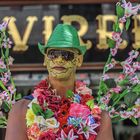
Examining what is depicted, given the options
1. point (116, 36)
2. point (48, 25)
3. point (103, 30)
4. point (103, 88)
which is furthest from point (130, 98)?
point (48, 25)

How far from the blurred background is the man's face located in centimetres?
314

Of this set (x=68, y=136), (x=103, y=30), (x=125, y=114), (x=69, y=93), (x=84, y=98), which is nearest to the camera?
(x=68, y=136)

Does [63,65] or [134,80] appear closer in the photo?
[63,65]

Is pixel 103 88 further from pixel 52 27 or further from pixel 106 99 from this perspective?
pixel 52 27

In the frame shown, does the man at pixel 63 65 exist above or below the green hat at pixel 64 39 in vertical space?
below

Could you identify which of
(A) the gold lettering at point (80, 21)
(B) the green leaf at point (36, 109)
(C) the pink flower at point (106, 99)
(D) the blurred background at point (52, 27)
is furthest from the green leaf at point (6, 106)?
(A) the gold lettering at point (80, 21)

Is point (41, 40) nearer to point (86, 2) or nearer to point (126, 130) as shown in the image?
point (86, 2)

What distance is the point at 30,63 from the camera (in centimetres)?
604

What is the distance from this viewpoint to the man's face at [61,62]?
9.17ft

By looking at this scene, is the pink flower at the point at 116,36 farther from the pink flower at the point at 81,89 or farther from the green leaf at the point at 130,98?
the pink flower at the point at 81,89

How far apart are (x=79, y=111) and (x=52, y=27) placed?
331 cm

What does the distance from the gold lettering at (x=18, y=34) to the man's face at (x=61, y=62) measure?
125 inches

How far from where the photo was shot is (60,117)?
274cm

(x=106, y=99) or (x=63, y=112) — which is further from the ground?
(x=106, y=99)
